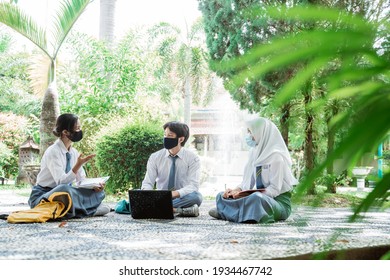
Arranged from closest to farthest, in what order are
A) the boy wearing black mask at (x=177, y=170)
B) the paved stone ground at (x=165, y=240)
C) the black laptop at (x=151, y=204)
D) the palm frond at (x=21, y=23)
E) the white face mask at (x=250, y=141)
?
the paved stone ground at (x=165, y=240), the black laptop at (x=151, y=204), the white face mask at (x=250, y=141), the boy wearing black mask at (x=177, y=170), the palm frond at (x=21, y=23)

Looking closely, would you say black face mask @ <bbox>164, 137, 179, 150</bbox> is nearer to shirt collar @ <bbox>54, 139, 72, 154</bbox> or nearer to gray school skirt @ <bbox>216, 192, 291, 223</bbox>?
gray school skirt @ <bbox>216, 192, 291, 223</bbox>

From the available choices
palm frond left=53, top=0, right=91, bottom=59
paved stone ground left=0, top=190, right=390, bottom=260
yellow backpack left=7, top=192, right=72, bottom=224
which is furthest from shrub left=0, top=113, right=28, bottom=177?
paved stone ground left=0, top=190, right=390, bottom=260

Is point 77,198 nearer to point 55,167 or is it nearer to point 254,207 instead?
point 55,167

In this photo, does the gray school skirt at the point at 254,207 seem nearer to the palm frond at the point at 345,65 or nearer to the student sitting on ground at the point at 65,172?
the student sitting on ground at the point at 65,172

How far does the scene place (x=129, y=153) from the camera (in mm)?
7672

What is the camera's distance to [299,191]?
448 millimetres

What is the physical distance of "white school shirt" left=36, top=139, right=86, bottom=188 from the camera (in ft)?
14.3

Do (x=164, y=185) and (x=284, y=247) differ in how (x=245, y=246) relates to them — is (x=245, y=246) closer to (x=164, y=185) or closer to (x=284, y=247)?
(x=284, y=247)

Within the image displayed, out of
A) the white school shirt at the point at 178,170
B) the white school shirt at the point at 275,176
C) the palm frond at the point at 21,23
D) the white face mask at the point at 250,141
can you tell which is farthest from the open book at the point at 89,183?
the palm frond at the point at 21,23

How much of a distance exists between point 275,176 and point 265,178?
126 millimetres

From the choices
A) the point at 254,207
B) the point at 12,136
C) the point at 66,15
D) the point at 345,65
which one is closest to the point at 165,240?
the point at 254,207

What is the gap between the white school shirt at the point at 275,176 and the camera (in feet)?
14.1

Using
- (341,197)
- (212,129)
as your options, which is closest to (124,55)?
(341,197)

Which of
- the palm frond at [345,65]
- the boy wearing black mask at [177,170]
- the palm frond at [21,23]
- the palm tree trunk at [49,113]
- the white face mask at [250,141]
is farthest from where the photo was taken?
the palm tree trunk at [49,113]
